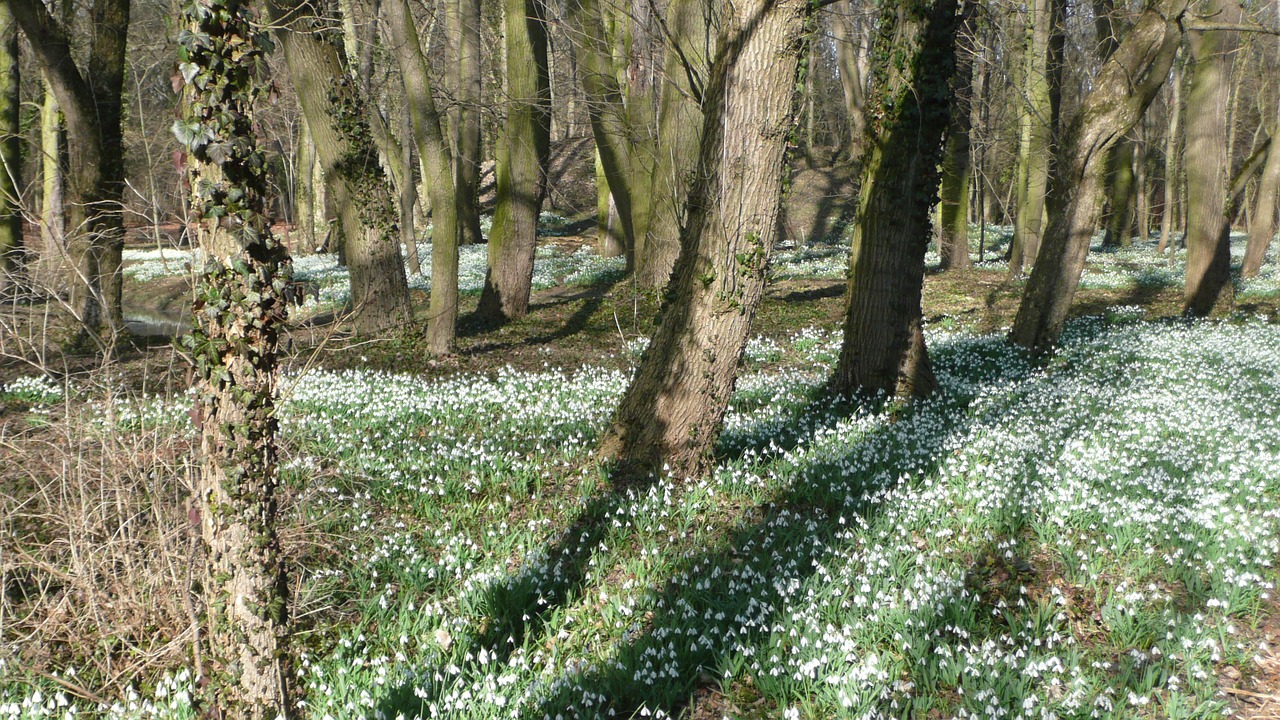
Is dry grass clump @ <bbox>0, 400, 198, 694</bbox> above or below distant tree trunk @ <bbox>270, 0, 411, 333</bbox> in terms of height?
below

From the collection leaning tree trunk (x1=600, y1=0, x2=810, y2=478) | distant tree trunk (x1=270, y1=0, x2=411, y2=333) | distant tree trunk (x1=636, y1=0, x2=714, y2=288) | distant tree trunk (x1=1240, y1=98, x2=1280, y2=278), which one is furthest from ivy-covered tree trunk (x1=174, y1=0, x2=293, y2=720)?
distant tree trunk (x1=1240, y1=98, x2=1280, y2=278)

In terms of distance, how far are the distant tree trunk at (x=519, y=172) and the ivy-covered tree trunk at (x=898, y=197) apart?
619 centimetres

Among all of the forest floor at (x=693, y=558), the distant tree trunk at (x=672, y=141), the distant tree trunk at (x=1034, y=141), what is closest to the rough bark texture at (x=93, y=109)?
the forest floor at (x=693, y=558)

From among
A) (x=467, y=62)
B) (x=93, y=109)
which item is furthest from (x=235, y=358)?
(x=467, y=62)

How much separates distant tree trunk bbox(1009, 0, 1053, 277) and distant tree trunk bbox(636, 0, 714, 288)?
333 inches

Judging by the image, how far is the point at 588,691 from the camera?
360cm

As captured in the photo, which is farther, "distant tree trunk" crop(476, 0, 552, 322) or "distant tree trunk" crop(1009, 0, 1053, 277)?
"distant tree trunk" crop(1009, 0, 1053, 277)

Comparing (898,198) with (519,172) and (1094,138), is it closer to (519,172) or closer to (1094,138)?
(1094,138)

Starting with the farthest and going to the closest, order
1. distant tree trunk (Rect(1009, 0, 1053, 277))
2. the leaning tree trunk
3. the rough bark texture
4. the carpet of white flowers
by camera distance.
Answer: distant tree trunk (Rect(1009, 0, 1053, 277)) < the rough bark texture < the leaning tree trunk < the carpet of white flowers

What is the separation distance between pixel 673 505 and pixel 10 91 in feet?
50.8

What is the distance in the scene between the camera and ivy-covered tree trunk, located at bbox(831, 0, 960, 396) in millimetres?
7879

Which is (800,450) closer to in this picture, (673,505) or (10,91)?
(673,505)

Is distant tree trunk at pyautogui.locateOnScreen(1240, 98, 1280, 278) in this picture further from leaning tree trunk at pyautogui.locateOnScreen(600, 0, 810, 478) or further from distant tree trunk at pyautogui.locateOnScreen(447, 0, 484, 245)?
leaning tree trunk at pyautogui.locateOnScreen(600, 0, 810, 478)

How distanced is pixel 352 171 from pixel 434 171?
134 centimetres
